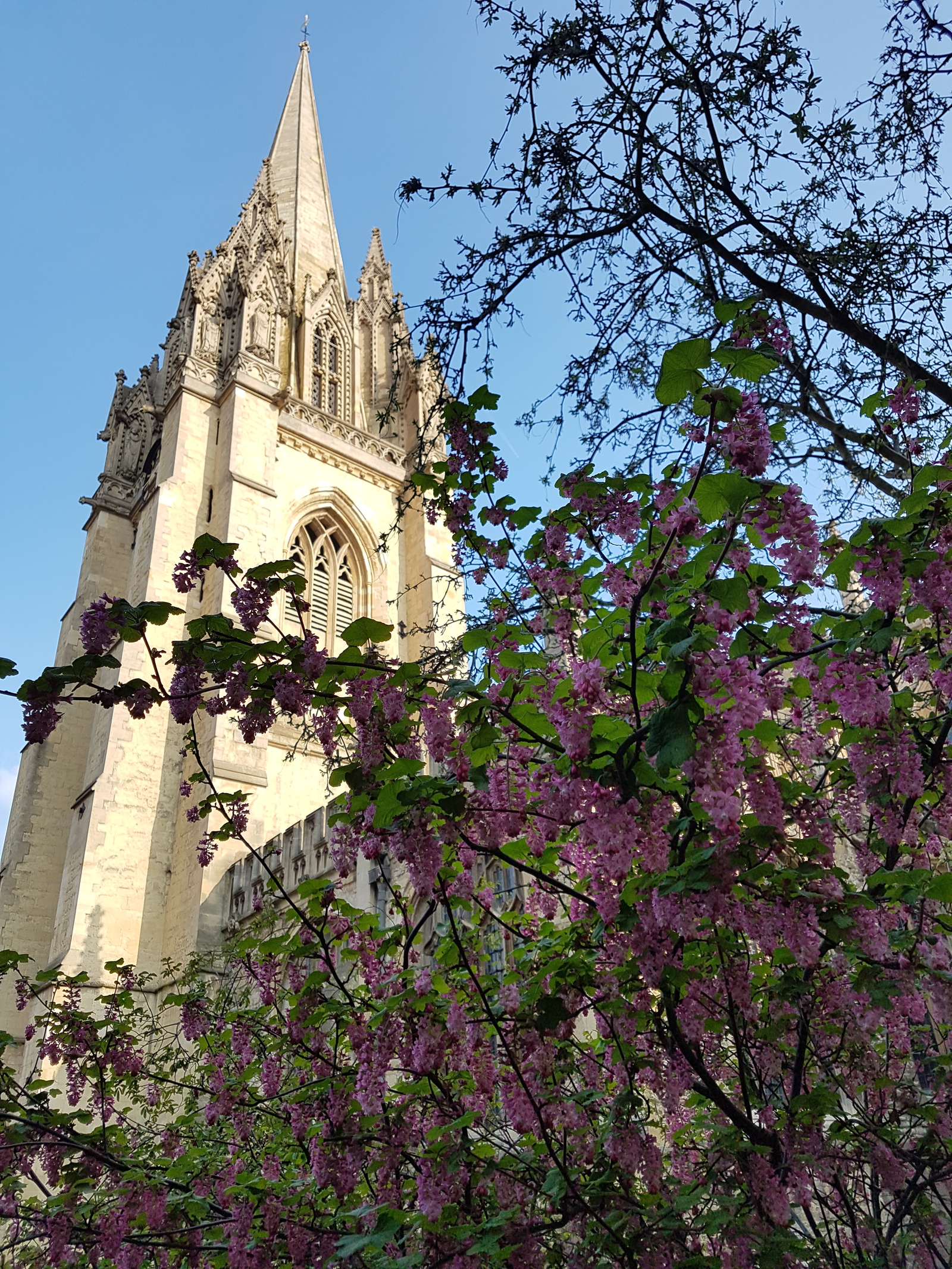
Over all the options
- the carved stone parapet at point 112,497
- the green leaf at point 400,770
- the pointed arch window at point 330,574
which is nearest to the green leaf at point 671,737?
the green leaf at point 400,770

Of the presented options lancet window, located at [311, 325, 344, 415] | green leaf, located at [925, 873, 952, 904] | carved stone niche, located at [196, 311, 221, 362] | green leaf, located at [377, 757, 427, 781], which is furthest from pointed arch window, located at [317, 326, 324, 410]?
green leaf, located at [925, 873, 952, 904]

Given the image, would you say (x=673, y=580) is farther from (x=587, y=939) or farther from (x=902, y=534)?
(x=587, y=939)

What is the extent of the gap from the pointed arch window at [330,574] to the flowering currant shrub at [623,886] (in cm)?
1750

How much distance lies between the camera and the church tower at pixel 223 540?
1561 centimetres

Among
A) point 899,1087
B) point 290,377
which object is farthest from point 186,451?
point 899,1087

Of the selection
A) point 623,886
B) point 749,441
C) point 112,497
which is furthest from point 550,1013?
point 112,497

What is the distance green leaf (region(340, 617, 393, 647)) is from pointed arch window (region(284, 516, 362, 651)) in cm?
1832

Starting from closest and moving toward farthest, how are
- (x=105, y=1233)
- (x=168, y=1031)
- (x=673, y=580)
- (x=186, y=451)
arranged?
1. (x=673, y=580)
2. (x=105, y=1233)
3. (x=168, y=1031)
4. (x=186, y=451)

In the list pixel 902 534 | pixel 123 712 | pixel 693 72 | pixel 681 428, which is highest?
pixel 123 712

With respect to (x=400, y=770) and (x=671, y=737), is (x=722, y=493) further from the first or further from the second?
(x=400, y=770)

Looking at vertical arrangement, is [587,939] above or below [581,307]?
below

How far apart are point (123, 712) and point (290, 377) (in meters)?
12.0

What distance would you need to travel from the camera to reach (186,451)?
793 inches

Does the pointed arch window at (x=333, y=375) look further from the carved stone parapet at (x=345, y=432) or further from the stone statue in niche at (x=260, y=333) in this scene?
the stone statue in niche at (x=260, y=333)
